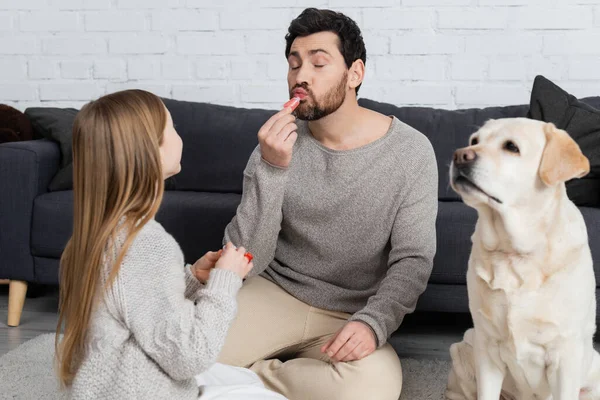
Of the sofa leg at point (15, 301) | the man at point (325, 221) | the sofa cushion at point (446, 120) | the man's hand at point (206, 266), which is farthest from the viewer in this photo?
the sofa cushion at point (446, 120)

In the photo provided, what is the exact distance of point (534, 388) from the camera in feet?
5.21

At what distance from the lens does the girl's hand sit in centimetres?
148

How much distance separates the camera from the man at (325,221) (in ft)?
6.29

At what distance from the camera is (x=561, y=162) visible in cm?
143

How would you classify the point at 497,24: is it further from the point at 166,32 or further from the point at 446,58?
the point at 166,32

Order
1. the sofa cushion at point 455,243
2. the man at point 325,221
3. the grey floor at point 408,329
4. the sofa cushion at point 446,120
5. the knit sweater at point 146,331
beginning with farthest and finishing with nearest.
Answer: the sofa cushion at point 446,120, the grey floor at point 408,329, the sofa cushion at point 455,243, the man at point 325,221, the knit sweater at point 146,331

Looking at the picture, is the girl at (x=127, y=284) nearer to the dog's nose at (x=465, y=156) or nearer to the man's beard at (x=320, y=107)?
the dog's nose at (x=465, y=156)

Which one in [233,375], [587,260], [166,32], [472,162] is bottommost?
[233,375]

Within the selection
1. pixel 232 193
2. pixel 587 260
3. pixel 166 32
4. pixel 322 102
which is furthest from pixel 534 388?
pixel 166 32

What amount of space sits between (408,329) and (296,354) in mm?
830

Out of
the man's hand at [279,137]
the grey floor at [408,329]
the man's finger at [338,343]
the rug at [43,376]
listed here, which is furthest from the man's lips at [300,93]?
the grey floor at [408,329]

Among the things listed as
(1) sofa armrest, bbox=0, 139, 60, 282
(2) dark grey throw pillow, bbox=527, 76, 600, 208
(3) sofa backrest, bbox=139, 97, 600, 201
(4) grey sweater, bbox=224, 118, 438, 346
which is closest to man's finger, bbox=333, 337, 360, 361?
(4) grey sweater, bbox=224, 118, 438, 346

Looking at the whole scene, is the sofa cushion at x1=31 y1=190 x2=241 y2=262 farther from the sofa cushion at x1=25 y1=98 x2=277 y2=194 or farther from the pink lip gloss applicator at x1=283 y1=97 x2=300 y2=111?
the pink lip gloss applicator at x1=283 y1=97 x2=300 y2=111

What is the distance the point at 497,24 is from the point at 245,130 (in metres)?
1.14
